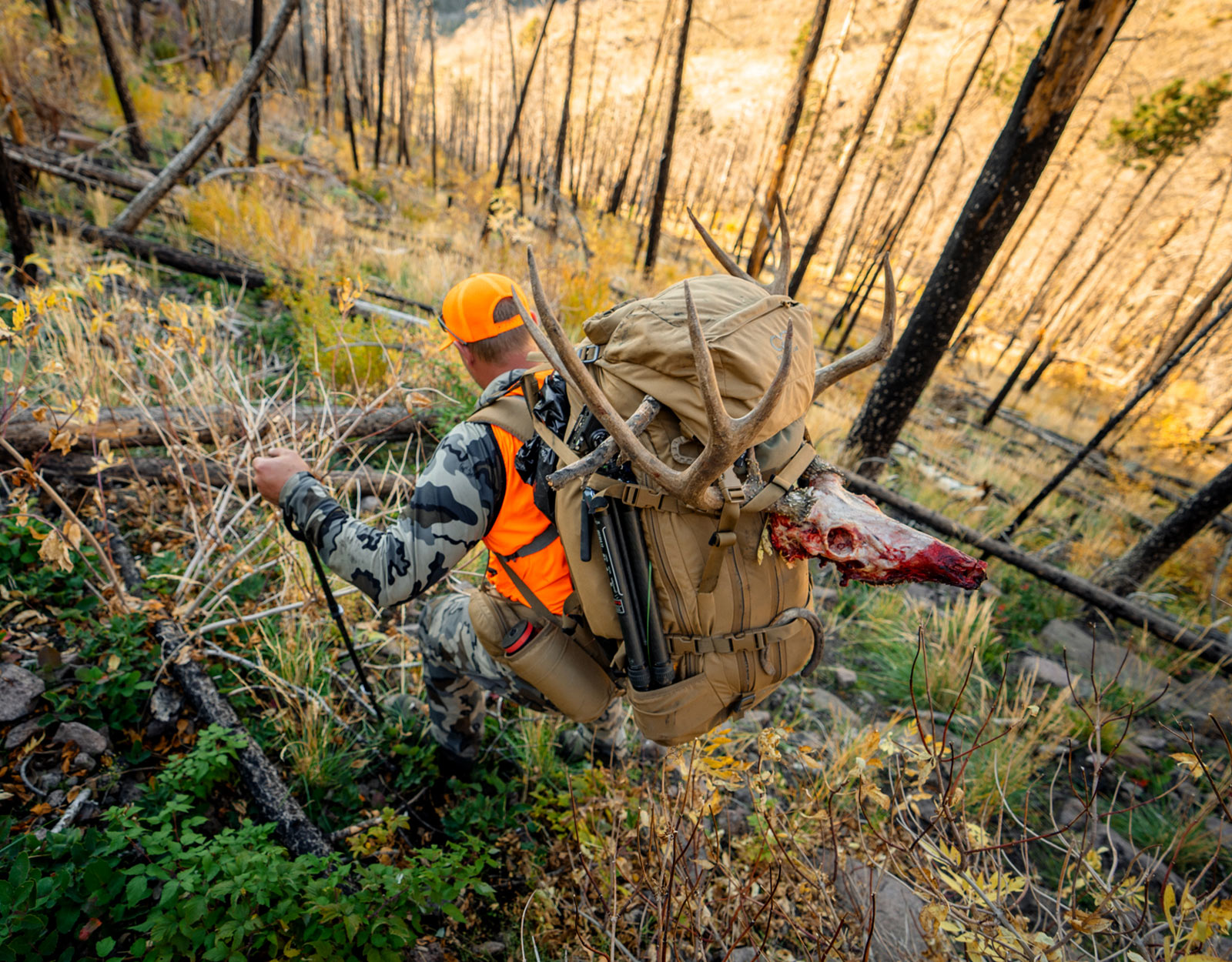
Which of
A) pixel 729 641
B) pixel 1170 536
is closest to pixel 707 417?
pixel 729 641

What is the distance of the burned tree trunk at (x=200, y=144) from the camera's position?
4.84 m

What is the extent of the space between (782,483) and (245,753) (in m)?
2.02

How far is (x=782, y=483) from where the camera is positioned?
1332 millimetres

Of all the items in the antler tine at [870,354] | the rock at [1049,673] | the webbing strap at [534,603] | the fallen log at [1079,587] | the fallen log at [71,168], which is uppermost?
the antler tine at [870,354]

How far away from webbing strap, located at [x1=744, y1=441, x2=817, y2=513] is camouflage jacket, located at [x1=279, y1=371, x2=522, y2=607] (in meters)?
0.78

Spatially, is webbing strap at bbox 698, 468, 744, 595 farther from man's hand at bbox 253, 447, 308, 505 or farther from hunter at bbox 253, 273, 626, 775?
man's hand at bbox 253, 447, 308, 505

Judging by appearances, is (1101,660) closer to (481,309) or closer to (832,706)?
(832,706)

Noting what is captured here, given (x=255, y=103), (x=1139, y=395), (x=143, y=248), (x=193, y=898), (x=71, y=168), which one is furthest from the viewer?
(x=255, y=103)

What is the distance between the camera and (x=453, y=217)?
11.4 meters

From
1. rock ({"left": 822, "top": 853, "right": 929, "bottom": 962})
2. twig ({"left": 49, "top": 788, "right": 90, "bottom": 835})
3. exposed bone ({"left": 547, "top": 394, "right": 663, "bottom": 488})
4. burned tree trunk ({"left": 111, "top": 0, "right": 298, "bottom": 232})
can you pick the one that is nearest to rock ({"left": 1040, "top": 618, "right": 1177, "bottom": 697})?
rock ({"left": 822, "top": 853, "right": 929, "bottom": 962})

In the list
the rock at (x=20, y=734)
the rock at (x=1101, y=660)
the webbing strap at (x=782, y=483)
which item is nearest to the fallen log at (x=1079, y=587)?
the rock at (x=1101, y=660)

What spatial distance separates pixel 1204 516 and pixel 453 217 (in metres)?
12.9

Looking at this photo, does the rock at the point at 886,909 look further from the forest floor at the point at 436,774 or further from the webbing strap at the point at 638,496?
the webbing strap at the point at 638,496

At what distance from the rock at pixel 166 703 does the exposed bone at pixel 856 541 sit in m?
2.31
